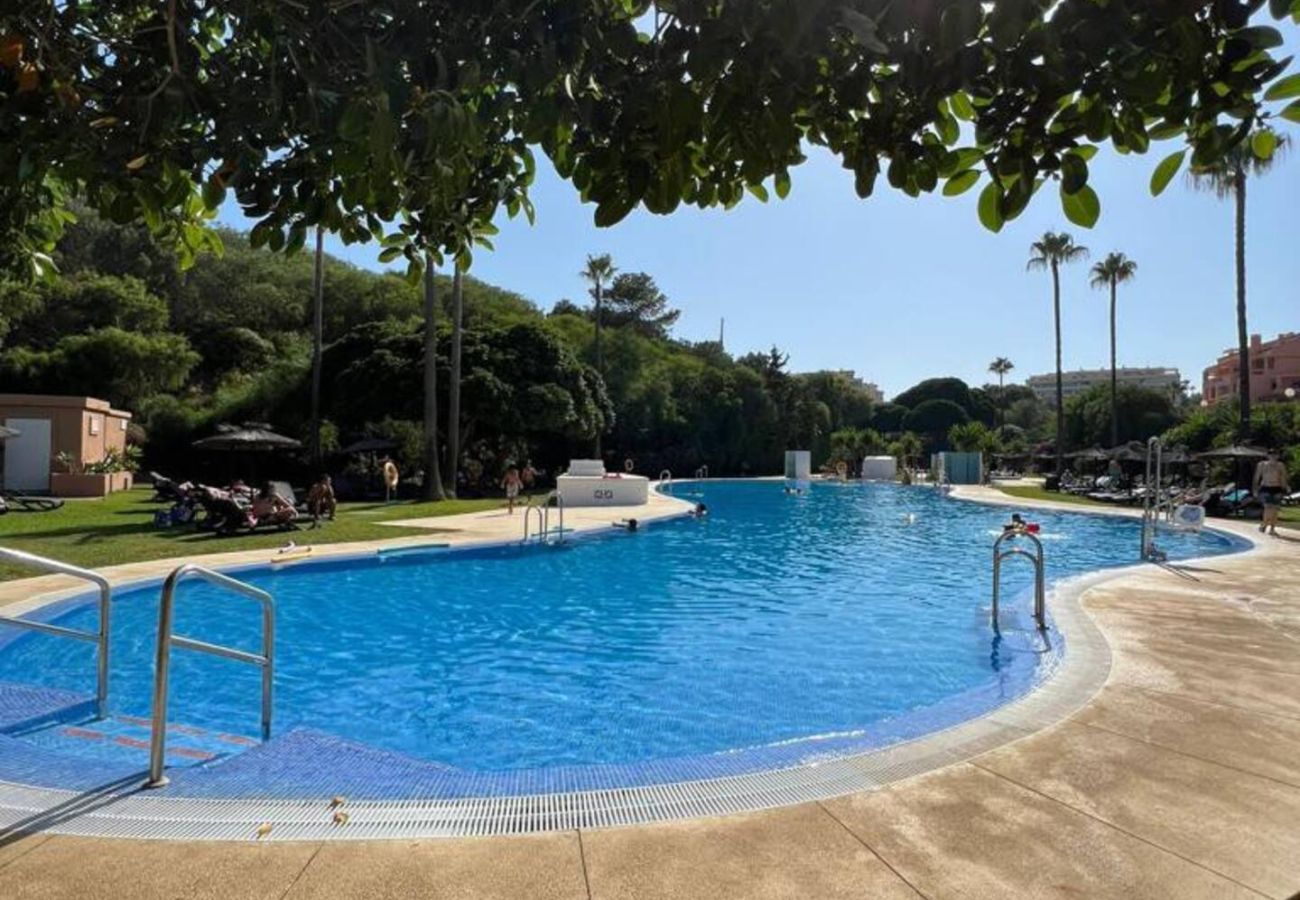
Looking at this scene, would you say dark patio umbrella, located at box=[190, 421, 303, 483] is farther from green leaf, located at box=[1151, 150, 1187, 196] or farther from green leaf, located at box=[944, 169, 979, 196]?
green leaf, located at box=[1151, 150, 1187, 196]

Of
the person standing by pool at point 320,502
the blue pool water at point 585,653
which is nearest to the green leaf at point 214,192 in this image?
the blue pool water at point 585,653

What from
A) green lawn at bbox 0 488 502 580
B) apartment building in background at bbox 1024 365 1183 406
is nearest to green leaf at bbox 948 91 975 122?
green lawn at bbox 0 488 502 580

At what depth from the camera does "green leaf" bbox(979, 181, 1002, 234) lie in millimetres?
2053

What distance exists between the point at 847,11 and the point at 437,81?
3.67ft

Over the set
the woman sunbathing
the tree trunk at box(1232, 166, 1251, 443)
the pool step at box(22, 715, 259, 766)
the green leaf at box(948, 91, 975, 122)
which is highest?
the tree trunk at box(1232, 166, 1251, 443)

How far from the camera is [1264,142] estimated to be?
6.67 ft

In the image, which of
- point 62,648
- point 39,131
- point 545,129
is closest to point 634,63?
point 545,129

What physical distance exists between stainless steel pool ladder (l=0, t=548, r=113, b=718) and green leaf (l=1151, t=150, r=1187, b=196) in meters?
4.98

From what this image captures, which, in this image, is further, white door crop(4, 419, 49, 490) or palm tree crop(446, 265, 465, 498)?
palm tree crop(446, 265, 465, 498)

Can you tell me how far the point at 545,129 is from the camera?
204cm

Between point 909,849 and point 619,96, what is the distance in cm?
292

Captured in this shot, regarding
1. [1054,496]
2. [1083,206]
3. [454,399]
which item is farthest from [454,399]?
[1083,206]

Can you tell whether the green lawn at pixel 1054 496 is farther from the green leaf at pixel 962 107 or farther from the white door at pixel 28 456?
the white door at pixel 28 456

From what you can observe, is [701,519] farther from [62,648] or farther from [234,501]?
[62,648]
